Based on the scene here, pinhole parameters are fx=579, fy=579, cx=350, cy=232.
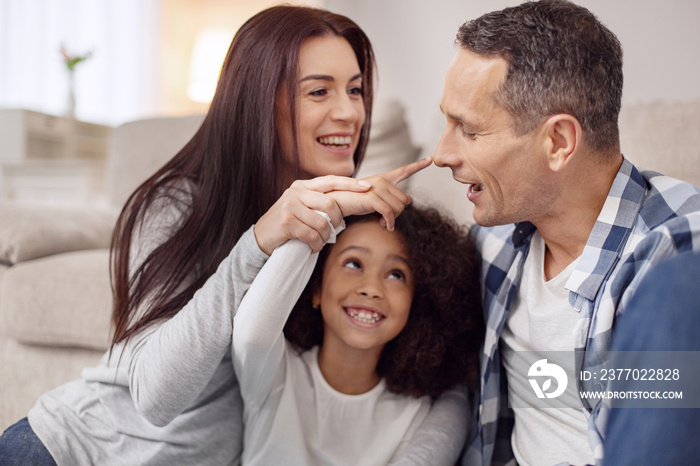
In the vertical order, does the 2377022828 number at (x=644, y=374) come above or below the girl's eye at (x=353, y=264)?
above

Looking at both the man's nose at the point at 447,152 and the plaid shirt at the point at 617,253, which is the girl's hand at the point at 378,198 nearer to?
the man's nose at the point at 447,152

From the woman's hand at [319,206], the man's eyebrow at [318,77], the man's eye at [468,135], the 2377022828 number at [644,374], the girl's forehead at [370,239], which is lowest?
the girl's forehead at [370,239]

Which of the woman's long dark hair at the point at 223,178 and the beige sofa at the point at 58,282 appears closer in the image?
the woman's long dark hair at the point at 223,178

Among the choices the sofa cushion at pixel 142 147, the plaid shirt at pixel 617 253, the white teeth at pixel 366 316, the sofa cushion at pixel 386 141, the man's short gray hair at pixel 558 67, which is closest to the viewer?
the plaid shirt at pixel 617 253

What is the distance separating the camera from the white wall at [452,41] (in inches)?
65.9

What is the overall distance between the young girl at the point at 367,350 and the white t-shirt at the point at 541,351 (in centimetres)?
14

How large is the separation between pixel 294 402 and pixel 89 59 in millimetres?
3146

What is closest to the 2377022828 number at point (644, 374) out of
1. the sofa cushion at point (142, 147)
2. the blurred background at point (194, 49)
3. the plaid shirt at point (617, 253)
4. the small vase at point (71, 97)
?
the plaid shirt at point (617, 253)

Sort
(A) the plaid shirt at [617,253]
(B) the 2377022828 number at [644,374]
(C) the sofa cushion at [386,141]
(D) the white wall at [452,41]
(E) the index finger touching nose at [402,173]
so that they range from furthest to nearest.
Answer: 1. (C) the sofa cushion at [386,141]
2. (D) the white wall at [452,41]
3. (E) the index finger touching nose at [402,173]
4. (A) the plaid shirt at [617,253]
5. (B) the 2377022828 number at [644,374]

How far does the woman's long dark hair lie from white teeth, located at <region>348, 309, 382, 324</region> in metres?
0.26

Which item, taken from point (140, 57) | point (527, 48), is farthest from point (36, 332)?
point (140, 57)

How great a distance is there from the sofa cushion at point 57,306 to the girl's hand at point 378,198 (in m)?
0.87

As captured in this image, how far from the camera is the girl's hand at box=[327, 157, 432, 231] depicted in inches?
35.9

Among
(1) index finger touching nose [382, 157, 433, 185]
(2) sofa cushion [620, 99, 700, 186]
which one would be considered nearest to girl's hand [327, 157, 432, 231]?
(1) index finger touching nose [382, 157, 433, 185]
